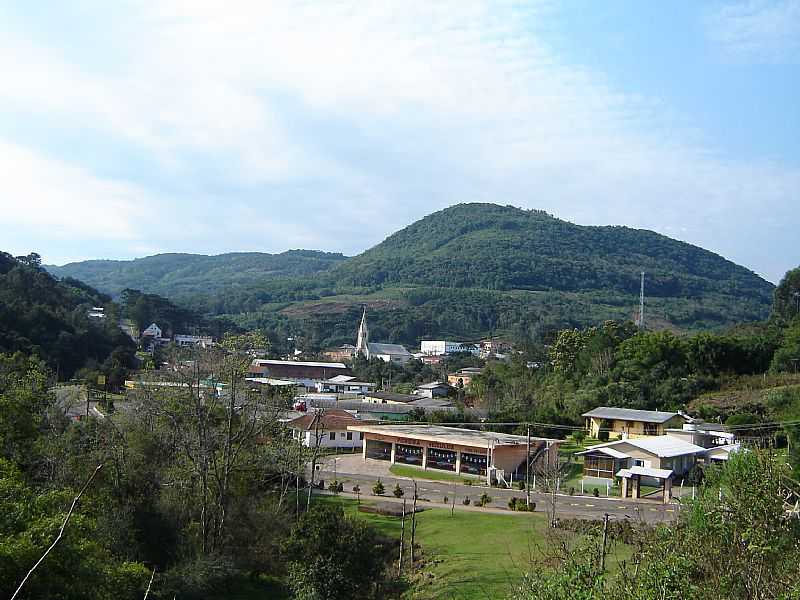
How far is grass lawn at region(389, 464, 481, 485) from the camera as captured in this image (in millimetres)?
31188

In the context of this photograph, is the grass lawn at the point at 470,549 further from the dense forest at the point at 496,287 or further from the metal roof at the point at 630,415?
the dense forest at the point at 496,287

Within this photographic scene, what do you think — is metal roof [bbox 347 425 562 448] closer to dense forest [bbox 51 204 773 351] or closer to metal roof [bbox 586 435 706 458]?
metal roof [bbox 586 435 706 458]

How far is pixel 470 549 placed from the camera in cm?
1909

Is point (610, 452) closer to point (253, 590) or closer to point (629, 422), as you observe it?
point (629, 422)

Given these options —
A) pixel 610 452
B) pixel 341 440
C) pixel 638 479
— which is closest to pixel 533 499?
pixel 638 479

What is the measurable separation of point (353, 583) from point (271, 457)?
271 inches

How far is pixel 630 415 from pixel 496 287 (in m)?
106

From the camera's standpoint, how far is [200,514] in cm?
1797

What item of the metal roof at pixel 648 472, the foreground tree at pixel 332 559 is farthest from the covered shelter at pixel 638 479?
the foreground tree at pixel 332 559

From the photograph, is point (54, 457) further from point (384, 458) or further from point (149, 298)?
point (149, 298)

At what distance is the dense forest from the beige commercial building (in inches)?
2313

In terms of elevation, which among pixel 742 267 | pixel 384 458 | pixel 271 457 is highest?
pixel 742 267

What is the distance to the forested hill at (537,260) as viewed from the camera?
147500 millimetres

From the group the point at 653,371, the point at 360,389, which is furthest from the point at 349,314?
the point at 653,371
